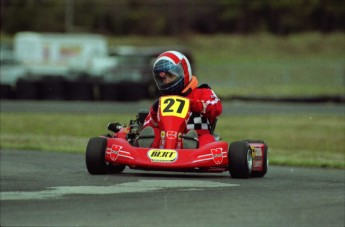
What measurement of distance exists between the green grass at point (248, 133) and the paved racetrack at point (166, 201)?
5.44 meters

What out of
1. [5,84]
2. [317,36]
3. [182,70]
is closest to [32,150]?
[182,70]

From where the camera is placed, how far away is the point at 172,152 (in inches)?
422

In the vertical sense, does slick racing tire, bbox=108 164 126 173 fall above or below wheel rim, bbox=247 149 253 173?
below

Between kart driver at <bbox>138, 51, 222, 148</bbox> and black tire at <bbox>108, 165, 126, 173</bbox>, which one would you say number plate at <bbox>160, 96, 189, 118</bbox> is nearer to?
kart driver at <bbox>138, 51, 222, 148</bbox>

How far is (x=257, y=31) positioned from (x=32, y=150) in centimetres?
6069

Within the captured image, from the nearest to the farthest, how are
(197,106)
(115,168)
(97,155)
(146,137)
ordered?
(97,155) → (146,137) → (197,106) → (115,168)

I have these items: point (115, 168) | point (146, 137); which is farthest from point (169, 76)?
point (115, 168)

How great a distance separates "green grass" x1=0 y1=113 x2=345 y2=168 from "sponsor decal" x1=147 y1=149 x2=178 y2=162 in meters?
4.82

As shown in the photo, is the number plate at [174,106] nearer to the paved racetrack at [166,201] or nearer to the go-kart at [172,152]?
the go-kart at [172,152]

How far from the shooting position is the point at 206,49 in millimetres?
76500

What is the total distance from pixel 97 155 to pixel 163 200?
113 inches

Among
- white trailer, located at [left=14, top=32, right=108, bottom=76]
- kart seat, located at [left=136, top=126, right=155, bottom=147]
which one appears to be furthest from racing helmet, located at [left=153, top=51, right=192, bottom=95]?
white trailer, located at [left=14, top=32, right=108, bottom=76]

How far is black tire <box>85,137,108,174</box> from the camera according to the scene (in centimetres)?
1110

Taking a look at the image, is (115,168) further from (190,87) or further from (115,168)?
(190,87)
